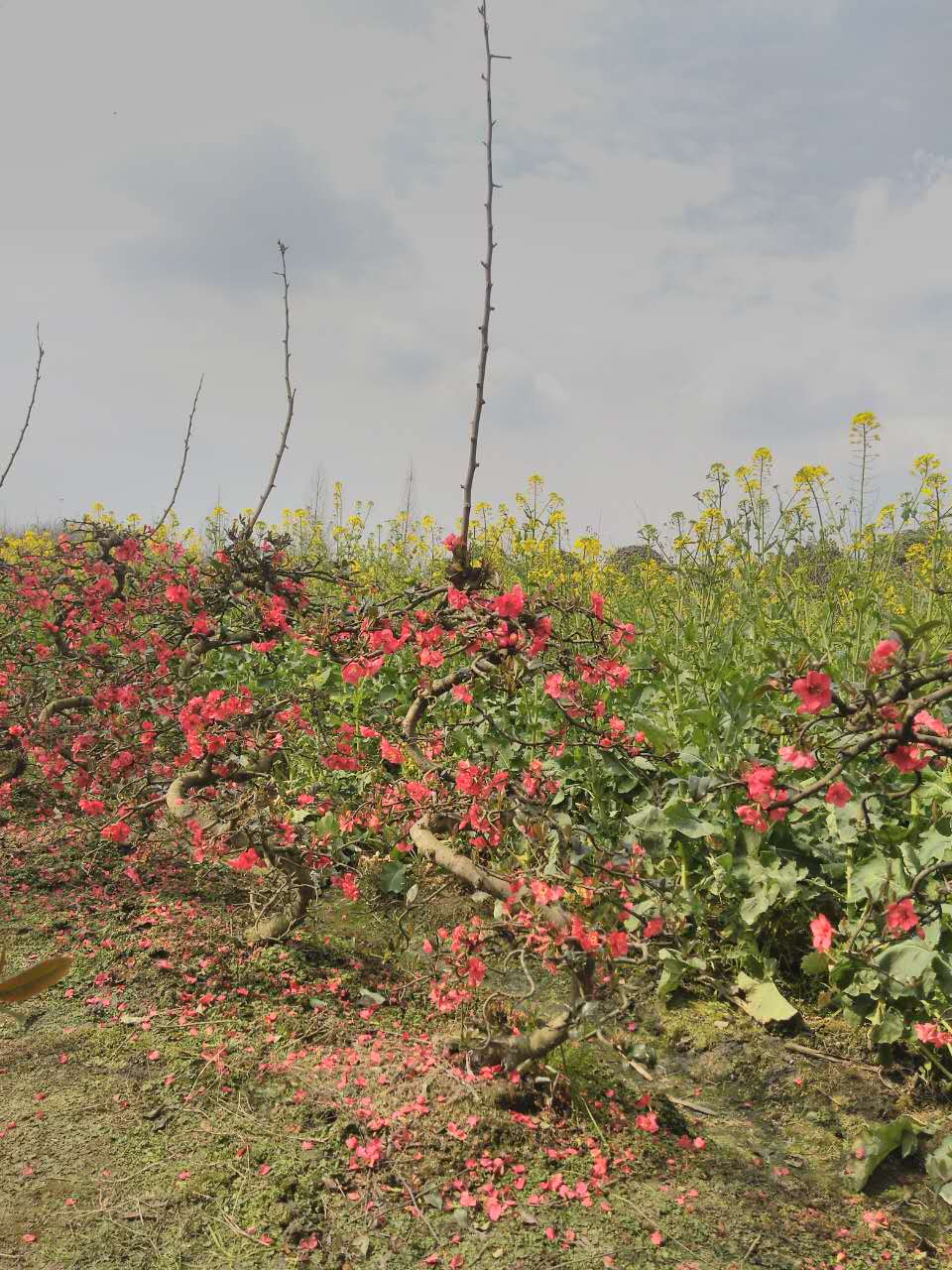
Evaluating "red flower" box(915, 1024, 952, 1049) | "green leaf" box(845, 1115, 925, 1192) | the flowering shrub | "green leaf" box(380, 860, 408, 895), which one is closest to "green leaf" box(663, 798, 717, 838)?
the flowering shrub

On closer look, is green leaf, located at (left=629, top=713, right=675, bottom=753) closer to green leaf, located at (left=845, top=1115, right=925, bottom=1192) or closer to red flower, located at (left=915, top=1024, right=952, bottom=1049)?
red flower, located at (left=915, top=1024, right=952, bottom=1049)

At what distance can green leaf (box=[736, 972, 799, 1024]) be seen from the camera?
2812 millimetres

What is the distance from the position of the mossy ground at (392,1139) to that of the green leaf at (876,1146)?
0.14 ft

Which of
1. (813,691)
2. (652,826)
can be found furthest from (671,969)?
(813,691)

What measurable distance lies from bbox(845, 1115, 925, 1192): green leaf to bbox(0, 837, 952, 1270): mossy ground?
4 centimetres

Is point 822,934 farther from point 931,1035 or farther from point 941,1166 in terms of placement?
point 941,1166

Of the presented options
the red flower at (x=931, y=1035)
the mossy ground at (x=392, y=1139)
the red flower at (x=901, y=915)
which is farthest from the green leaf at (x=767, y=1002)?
the red flower at (x=901, y=915)

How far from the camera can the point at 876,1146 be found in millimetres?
2238

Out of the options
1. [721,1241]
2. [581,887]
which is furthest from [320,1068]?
[721,1241]

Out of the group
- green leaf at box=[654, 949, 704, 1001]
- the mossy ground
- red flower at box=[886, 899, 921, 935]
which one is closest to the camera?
the mossy ground

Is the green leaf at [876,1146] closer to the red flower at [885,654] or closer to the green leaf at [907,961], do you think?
the green leaf at [907,961]

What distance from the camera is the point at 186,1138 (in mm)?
2307

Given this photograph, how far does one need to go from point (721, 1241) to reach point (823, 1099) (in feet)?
2.47

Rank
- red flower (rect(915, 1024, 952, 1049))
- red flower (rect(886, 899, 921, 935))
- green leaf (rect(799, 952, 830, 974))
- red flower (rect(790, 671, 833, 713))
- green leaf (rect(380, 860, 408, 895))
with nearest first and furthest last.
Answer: red flower (rect(790, 671, 833, 713)) < red flower (rect(886, 899, 921, 935)) < red flower (rect(915, 1024, 952, 1049)) < green leaf (rect(799, 952, 830, 974)) < green leaf (rect(380, 860, 408, 895))
